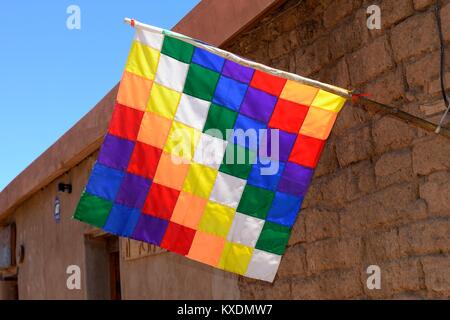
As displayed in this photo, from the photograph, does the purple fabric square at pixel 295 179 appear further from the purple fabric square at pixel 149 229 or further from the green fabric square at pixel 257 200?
the purple fabric square at pixel 149 229

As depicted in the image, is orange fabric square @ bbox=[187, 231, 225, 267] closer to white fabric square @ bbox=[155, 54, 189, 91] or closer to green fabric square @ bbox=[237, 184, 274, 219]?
green fabric square @ bbox=[237, 184, 274, 219]

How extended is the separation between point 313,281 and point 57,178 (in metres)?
5.58

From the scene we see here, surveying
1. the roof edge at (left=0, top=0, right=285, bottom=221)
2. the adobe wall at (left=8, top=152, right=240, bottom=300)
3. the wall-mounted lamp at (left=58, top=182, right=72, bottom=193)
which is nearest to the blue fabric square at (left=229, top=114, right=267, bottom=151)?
the roof edge at (left=0, top=0, right=285, bottom=221)

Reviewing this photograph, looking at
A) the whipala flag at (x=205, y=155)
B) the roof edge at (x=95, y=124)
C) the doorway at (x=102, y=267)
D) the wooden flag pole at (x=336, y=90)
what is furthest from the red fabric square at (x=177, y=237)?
the doorway at (x=102, y=267)

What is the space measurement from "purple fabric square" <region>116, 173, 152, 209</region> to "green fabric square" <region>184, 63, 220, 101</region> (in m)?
0.45

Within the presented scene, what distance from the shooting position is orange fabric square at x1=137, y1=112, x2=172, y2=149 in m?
3.12

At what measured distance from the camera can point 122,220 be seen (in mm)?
3125

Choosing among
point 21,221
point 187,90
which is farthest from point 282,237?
point 21,221

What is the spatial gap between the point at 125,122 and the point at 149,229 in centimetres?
49

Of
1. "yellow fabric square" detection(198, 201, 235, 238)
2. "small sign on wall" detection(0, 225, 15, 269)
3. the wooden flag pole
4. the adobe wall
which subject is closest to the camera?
the wooden flag pole

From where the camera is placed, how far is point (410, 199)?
330 centimetres

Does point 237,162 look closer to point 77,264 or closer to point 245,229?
point 245,229

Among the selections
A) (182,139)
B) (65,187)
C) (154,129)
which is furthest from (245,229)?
(65,187)

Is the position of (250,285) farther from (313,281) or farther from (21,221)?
(21,221)
